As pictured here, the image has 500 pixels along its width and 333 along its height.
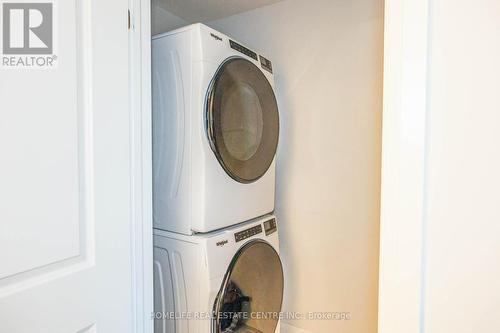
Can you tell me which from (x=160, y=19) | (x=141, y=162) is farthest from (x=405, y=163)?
(x=160, y=19)

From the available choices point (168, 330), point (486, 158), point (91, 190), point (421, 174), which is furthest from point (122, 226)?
point (486, 158)

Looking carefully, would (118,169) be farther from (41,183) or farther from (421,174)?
(421,174)

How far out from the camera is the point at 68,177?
823 mm

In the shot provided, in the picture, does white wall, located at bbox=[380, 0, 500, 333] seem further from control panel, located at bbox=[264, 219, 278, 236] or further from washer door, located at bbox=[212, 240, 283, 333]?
control panel, located at bbox=[264, 219, 278, 236]

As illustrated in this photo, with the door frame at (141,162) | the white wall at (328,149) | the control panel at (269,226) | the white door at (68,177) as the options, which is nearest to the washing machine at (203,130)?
the control panel at (269,226)

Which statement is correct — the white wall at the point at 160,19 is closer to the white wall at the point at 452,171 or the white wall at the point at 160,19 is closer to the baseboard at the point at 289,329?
the white wall at the point at 452,171

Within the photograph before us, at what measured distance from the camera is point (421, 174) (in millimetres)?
553

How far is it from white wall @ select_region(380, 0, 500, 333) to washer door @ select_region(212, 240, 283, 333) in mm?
972

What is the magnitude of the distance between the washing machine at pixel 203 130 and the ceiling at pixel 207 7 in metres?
0.70

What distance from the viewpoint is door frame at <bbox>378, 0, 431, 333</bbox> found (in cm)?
55

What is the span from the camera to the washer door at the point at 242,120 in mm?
1365

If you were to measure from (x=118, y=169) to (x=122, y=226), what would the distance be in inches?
8.0

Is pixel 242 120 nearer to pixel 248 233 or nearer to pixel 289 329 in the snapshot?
pixel 248 233

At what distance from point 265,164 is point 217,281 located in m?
0.71
